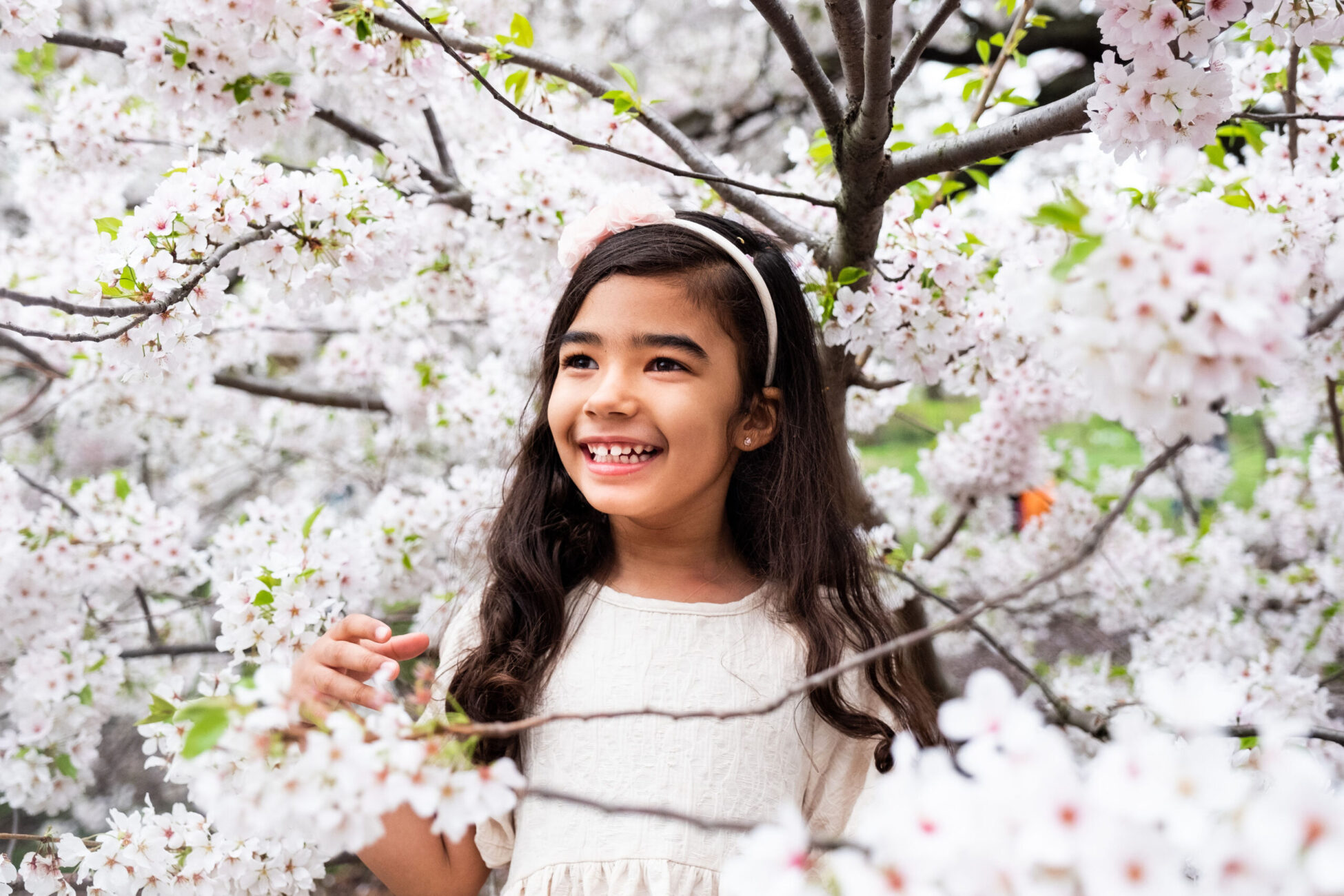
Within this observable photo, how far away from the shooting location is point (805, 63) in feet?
4.86

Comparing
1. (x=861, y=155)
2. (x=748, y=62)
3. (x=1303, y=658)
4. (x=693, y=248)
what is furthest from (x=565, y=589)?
(x=748, y=62)

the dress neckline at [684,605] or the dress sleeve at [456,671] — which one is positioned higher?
the dress neckline at [684,605]

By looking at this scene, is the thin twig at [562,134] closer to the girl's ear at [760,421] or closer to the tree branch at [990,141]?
the tree branch at [990,141]

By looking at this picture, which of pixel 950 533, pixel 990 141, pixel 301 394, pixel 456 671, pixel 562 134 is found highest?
pixel 990 141

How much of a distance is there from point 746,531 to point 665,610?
0.29m

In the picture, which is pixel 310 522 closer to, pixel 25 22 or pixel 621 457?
pixel 621 457

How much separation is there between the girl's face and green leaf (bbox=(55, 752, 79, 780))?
154 cm

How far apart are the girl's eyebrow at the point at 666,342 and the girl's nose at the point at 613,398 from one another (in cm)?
7

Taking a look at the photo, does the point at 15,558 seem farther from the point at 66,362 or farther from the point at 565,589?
the point at 565,589

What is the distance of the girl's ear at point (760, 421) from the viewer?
5.65 ft

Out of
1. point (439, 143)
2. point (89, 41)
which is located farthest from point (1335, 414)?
point (89, 41)

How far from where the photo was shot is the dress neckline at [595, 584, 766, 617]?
1644 millimetres

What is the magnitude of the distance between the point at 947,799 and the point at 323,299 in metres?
1.53

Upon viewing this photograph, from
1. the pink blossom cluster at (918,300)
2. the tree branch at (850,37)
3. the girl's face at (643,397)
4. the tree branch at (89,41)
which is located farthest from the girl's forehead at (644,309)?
the tree branch at (89,41)
